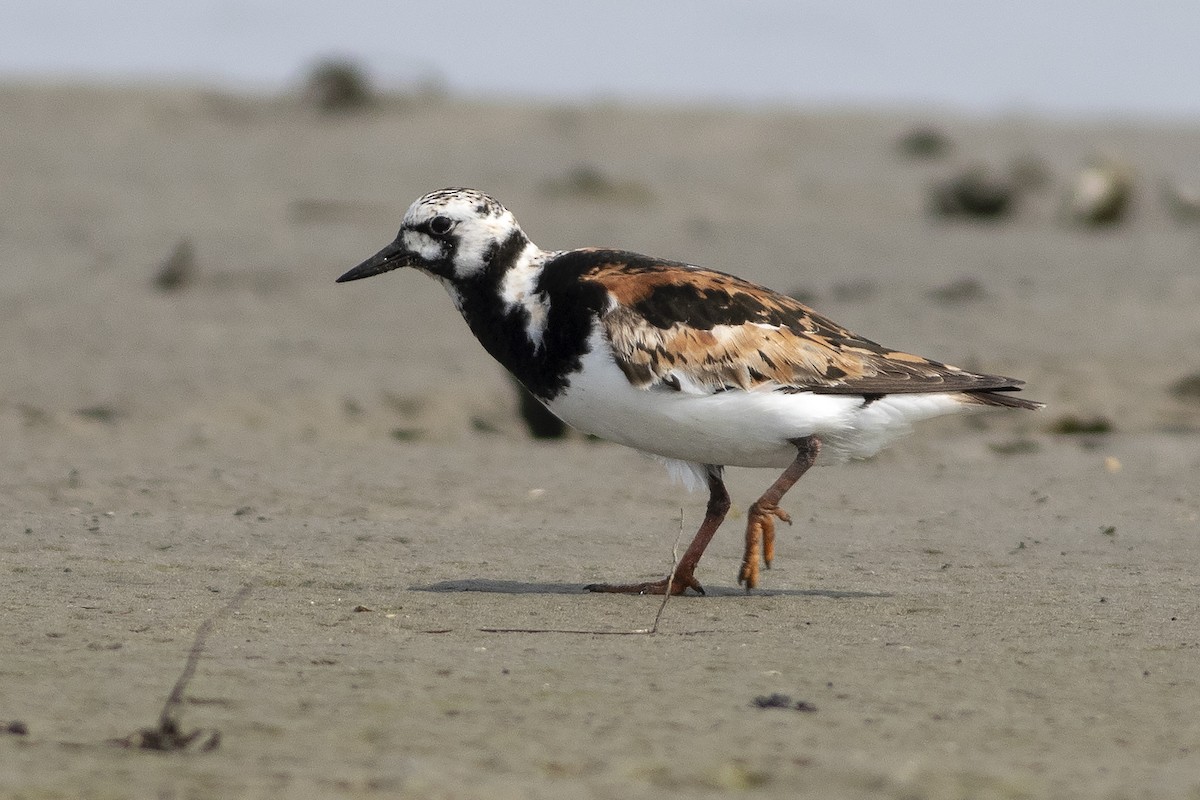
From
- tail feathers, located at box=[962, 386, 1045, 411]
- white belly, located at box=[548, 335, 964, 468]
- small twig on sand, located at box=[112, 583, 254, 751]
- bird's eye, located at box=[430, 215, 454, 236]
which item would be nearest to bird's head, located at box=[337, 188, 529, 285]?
bird's eye, located at box=[430, 215, 454, 236]

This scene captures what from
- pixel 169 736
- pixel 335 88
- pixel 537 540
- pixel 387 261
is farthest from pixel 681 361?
pixel 335 88

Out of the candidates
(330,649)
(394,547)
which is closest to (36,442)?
(394,547)

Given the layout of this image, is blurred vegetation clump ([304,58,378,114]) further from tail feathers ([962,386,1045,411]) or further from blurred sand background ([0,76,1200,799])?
tail feathers ([962,386,1045,411])

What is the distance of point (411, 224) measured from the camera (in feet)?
23.8

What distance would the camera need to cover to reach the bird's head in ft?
23.5

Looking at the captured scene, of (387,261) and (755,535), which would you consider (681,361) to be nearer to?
(755,535)

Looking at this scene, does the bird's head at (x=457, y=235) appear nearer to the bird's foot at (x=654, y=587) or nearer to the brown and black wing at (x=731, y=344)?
the brown and black wing at (x=731, y=344)

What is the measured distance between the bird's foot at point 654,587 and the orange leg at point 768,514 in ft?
0.67

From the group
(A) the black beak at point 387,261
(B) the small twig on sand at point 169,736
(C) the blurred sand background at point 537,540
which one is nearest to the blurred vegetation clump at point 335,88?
(C) the blurred sand background at point 537,540

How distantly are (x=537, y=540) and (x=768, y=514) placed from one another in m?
1.56

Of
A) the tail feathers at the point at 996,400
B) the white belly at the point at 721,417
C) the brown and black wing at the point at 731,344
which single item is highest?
the brown and black wing at the point at 731,344

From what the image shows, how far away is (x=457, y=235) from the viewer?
720cm

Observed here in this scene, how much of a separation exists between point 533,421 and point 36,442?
320cm

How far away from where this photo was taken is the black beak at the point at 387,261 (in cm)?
736
